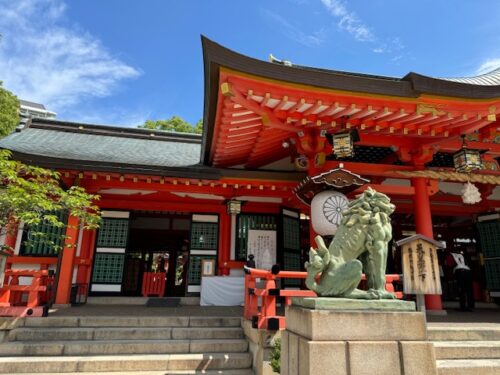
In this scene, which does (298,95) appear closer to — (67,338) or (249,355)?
(249,355)

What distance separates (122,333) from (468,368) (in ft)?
17.3

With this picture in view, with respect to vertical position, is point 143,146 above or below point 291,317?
above

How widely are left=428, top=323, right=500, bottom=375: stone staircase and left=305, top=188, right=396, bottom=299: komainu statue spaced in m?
1.86

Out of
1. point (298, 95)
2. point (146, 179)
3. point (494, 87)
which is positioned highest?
point (494, 87)

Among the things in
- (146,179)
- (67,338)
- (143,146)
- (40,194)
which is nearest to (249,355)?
(67,338)

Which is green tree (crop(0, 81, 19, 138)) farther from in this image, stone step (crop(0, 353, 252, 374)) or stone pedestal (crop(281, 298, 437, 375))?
stone pedestal (crop(281, 298, 437, 375))

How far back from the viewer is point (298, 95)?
20.0 feet

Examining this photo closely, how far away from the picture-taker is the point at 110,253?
948cm

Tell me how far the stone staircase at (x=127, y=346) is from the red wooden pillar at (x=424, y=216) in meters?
4.28

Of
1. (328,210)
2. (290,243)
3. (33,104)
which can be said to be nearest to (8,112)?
(290,243)

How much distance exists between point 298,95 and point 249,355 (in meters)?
4.62

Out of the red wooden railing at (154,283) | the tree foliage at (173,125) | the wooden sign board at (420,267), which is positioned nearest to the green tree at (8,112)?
the tree foliage at (173,125)

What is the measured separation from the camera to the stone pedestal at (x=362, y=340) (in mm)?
3012

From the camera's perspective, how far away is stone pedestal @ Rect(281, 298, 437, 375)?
3012 mm
